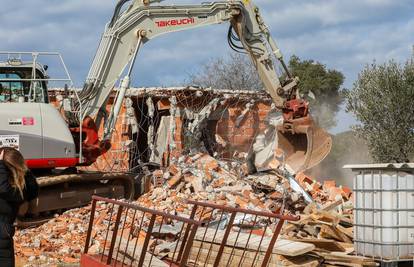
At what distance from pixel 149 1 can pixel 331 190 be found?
241 inches

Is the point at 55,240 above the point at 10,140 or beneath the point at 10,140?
beneath

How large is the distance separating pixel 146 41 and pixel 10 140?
4.01 meters

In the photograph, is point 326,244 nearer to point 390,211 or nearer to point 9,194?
point 390,211

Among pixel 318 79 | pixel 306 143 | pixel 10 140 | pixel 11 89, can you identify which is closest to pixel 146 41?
pixel 11 89

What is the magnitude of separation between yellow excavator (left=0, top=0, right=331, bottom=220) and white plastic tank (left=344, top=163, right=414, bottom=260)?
695 centimetres

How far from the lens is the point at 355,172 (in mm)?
8875

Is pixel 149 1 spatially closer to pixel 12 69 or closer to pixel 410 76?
pixel 12 69

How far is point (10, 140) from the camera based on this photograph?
509 inches

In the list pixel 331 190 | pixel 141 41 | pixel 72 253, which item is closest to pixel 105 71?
pixel 141 41

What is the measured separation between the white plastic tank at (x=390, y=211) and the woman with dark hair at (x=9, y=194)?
A: 4322 millimetres

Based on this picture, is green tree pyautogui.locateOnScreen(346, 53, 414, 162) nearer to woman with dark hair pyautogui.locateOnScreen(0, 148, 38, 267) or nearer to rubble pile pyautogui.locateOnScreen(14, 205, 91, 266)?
rubble pile pyautogui.locateOnScreen(14, 205, 91, 266)

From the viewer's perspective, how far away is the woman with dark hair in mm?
6691

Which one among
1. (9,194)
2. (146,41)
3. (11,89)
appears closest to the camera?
(9,194)

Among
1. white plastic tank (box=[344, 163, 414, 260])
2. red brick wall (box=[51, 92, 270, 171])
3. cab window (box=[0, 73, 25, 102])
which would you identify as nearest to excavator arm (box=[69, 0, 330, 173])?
cab window (box=[0, 73, 25, 102])
